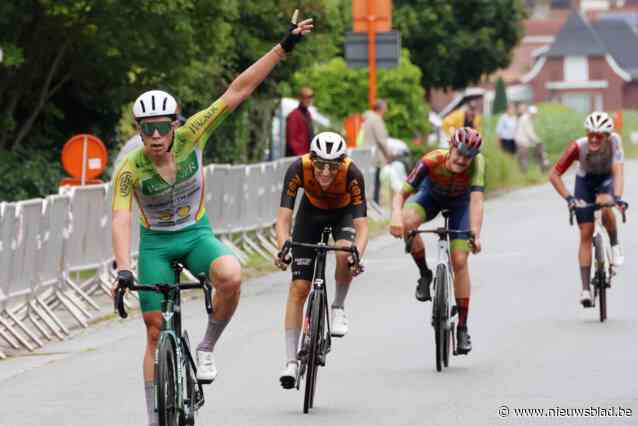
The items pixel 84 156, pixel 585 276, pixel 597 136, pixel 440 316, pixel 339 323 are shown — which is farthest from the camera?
pixel 84 156

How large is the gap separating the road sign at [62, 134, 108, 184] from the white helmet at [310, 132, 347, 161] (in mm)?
10017

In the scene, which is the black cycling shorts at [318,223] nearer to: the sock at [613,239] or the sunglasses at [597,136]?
the sunglasses at [597,136]

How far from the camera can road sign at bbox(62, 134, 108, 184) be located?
20.7 meters

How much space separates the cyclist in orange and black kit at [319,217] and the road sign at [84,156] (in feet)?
29.9

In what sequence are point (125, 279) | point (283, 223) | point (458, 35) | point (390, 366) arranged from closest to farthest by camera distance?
Result: 1. point (125, 279)
2. point (283, 223)
3. point (390, 366)
4. point (458, 35)

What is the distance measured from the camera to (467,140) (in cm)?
1254

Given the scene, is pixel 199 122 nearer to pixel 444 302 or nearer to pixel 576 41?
pixel 444 302

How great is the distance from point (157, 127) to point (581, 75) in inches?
4614

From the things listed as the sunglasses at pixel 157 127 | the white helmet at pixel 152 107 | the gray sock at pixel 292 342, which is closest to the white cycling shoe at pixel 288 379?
the gray sock at pixel 292 342

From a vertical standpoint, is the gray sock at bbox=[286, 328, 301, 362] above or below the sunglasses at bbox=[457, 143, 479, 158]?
below

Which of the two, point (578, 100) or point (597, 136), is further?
point (578, 100)

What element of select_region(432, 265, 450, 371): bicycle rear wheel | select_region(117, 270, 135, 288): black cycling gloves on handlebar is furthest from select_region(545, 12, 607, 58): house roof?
select_region(117, 270, 135, 288): black cycling gloves on handlebar

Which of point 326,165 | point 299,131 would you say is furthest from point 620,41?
point 326,165

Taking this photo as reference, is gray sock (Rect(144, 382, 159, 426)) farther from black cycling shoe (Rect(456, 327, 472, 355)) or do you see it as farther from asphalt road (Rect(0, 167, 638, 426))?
black cycling shoe (Rect(456, 327, 472, 355))
